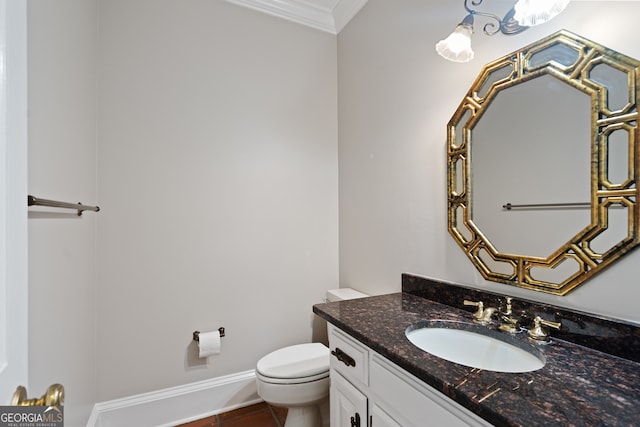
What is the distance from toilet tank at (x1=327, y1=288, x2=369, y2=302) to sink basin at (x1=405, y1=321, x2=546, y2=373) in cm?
87

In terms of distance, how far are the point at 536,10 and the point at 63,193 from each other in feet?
6.14

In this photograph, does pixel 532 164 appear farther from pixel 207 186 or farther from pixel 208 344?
pixel 208 344

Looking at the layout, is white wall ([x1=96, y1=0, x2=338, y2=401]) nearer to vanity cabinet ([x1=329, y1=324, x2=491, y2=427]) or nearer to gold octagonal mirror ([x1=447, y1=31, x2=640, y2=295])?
vanity cabinet ([x1=329, y1=324, x2=491, y2=427])

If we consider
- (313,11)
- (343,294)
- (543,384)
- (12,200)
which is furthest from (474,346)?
(313,11)

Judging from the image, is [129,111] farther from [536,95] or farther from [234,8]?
[536,95]

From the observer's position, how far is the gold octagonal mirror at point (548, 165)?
863 mm

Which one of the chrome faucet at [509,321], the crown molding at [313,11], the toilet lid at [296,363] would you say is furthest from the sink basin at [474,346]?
the crown molding at [313,11]

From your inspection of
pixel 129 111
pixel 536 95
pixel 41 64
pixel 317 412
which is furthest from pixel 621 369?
pixel 129 111

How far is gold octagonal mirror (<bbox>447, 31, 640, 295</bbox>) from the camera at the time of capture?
863 millimetres

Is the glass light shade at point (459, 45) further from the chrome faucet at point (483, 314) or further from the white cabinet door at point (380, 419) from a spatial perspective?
the white cabinet door at point (380, 419)

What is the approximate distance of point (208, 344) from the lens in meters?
1.78

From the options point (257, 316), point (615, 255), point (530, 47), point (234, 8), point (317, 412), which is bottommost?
point (317, 412)

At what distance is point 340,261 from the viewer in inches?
90.0

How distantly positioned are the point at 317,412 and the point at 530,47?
6.41 ft
